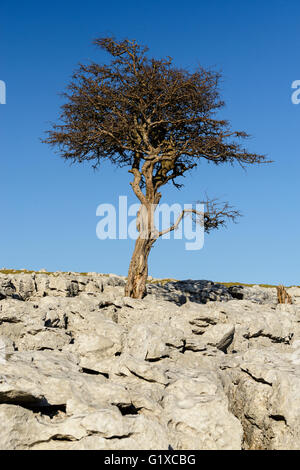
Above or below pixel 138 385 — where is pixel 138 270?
above

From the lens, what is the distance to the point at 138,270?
26.6m

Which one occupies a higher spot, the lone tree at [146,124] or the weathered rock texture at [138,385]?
the lone tree at [146,124]

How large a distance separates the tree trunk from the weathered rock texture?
7.34 meters

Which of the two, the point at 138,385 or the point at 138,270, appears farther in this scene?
the point at 138,270

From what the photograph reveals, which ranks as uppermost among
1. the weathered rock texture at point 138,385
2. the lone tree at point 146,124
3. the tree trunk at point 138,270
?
the lone tree at point 146,124

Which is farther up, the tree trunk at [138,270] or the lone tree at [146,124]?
the lone tree at [146,124]

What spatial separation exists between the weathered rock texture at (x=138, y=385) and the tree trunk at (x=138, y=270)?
734cm

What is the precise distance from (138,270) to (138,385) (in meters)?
16.0

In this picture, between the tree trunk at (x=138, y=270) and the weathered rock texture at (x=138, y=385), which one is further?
the tree trunk at (x=138, y=270)

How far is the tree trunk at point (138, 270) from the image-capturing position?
26.4m

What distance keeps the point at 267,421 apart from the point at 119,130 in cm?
2081

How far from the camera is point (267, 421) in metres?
10.5
